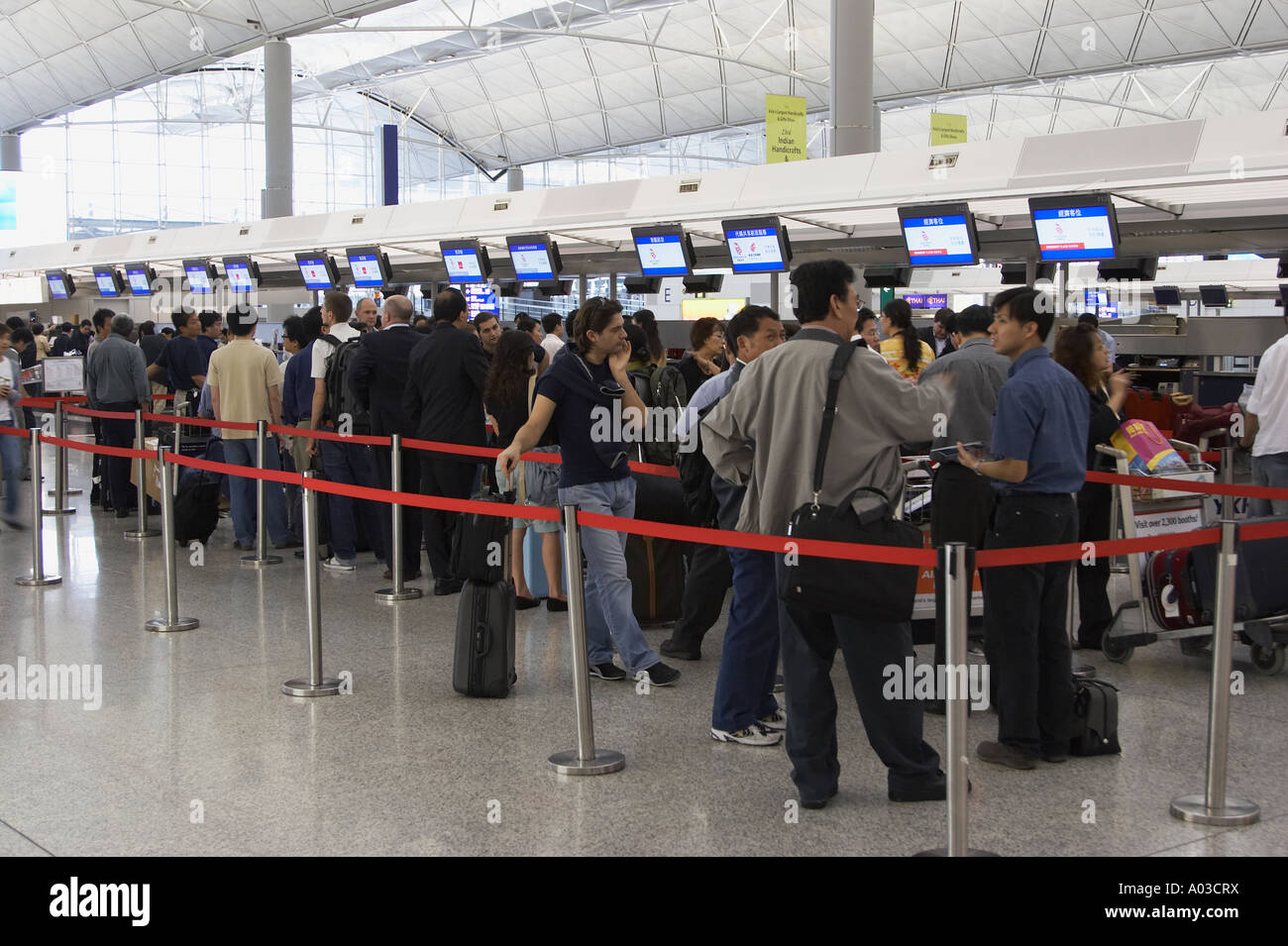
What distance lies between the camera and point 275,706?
207 inches

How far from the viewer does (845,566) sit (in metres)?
3.77

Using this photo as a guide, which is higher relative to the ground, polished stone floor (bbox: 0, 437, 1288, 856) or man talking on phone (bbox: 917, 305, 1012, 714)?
man talking on phone (bbox: 917, 305, 1012, 714)

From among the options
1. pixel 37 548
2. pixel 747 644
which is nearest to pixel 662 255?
pixel 37 548

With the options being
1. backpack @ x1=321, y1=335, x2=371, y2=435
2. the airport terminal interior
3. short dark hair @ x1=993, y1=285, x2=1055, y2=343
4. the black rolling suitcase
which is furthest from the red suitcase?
backpack @ x1=321, y1=335, x2=371, y2=435

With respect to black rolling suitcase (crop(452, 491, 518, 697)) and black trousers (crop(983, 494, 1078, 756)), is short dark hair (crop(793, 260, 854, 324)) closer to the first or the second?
black trousers (crop(983, 494, 1078, 756))

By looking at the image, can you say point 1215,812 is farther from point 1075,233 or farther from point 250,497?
point 250,497

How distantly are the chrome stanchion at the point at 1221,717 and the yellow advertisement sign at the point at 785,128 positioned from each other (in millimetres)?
13244

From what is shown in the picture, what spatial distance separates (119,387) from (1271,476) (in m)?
8.91

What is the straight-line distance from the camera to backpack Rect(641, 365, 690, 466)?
675cm

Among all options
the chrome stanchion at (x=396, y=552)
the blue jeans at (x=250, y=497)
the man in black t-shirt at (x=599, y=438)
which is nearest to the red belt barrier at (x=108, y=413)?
the blue jeans at (x=250, y=497)

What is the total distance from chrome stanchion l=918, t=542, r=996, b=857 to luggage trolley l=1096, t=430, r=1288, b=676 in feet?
9.01

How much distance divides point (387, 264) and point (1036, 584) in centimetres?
1180
